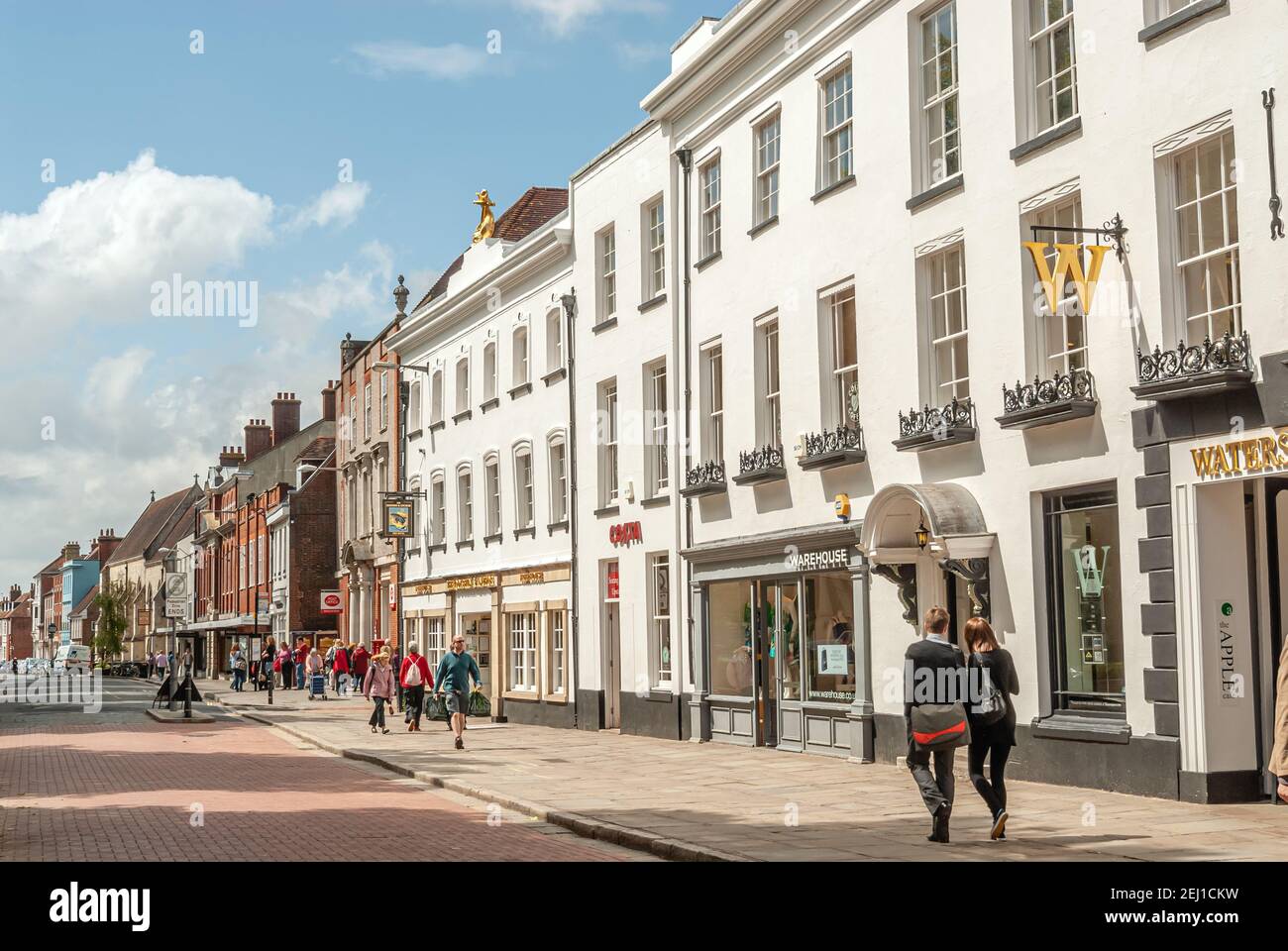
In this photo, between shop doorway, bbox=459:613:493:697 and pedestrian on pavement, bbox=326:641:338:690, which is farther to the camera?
pedestrian on pavement, bbox=326:641:338:690

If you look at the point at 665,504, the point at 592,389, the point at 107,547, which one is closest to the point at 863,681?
the point at 665,504

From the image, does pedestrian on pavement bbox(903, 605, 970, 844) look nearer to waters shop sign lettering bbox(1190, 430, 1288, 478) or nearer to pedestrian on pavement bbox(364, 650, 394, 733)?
waters shop sign lettering bbox(1190, 430, 1288, 478)

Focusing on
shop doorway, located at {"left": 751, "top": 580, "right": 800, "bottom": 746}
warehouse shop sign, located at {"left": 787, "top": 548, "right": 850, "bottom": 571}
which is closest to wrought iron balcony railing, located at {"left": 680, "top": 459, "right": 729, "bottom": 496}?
shop doorway, located at {"left": 751, "top": 580, "right": 800, "bottom": 746}

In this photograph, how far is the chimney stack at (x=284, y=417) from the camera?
269 ft

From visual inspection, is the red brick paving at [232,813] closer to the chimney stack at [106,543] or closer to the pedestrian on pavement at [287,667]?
the pedestrian on pavement at [287,667]

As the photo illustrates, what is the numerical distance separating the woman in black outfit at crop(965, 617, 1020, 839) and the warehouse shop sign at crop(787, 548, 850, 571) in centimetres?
832

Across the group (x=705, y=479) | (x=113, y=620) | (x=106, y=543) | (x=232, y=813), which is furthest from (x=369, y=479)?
(x=106, y=543)

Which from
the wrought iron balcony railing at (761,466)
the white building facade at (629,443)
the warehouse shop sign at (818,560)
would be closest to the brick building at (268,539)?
the white building facade at (629,443)

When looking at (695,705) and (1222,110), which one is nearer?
(1222,110)

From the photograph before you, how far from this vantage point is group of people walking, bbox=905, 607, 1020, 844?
11.5 meters

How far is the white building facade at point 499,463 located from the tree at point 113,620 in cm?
7467
